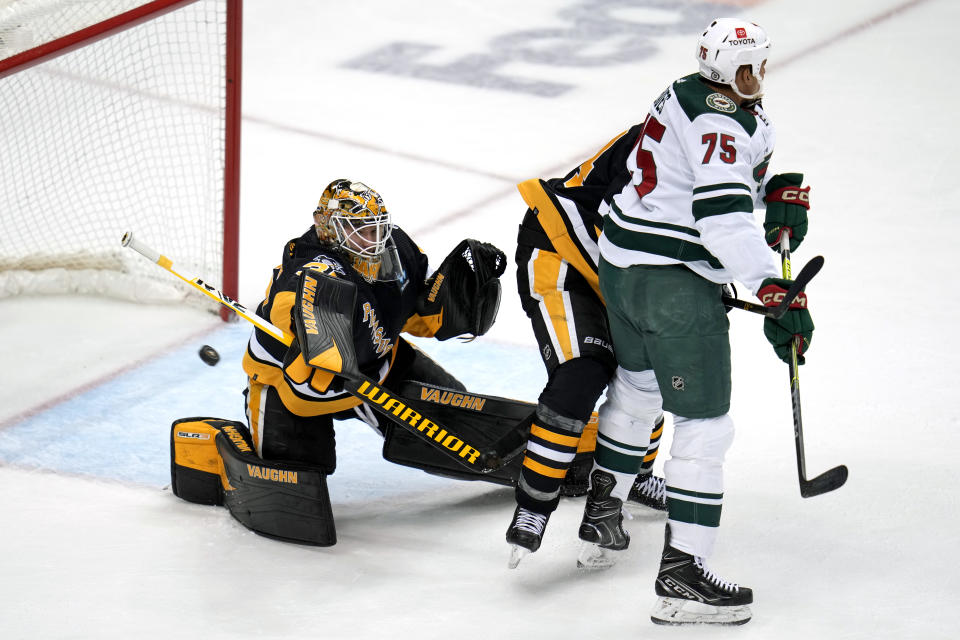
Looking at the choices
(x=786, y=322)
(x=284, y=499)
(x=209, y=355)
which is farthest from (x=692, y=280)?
(x=209, y=355)

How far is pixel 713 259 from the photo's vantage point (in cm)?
269

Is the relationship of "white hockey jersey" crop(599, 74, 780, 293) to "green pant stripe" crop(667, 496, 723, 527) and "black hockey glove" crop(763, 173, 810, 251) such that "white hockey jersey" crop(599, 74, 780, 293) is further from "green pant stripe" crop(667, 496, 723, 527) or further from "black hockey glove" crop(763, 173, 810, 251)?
"green pant stripe" crop(667, 496, 723, 527)

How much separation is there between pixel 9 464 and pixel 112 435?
298 mm

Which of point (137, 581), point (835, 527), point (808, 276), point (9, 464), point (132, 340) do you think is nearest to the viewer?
point (808, 276)

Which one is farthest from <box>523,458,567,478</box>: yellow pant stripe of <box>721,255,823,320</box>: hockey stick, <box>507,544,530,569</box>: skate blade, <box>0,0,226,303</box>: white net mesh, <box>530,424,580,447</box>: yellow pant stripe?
<box>0,0,226,303</box>: white net mesh

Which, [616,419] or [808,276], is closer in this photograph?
[808,276]

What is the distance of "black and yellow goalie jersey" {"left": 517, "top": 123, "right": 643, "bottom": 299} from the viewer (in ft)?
9.77

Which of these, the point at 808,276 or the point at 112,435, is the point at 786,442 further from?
the point at 112,435

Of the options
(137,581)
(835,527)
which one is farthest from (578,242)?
(137,581)

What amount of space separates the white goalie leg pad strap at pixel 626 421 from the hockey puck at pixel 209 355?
1.52m

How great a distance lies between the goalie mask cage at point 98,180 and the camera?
445 centimetres

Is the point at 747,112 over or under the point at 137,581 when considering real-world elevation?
over

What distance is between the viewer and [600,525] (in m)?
2.96

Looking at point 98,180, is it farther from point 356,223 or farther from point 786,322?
point 786,322
